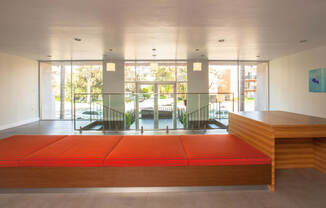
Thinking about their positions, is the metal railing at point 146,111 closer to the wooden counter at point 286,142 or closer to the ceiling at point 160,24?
the ceiling at point 160,24

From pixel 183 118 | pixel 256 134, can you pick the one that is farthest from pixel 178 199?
pixel 183 118

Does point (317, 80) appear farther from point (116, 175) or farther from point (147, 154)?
point (116, 175)

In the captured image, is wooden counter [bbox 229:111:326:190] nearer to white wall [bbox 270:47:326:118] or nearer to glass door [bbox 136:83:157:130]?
glass door [bbox 136:83:157:130]

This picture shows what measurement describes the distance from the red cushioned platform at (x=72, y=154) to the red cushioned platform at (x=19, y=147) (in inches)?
5.0

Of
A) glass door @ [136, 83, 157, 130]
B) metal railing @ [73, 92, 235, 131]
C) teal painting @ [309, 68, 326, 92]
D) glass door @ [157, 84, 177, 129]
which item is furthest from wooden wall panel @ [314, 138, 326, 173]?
teal painting @ [309, 68, 326, 92]

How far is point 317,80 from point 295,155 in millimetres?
4940

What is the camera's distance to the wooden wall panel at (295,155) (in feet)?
10.7

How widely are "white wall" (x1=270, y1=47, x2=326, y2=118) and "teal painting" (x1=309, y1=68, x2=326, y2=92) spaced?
161mm

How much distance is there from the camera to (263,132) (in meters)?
2.53

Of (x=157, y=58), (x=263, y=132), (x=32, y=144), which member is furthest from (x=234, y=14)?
(x=157, y=58)

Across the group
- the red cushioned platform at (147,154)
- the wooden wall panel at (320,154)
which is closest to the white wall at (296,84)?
the wooden wall panel at (320,154)

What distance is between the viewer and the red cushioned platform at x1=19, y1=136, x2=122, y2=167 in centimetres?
230

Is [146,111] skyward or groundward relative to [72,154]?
skyward

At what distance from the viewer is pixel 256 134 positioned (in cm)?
271
